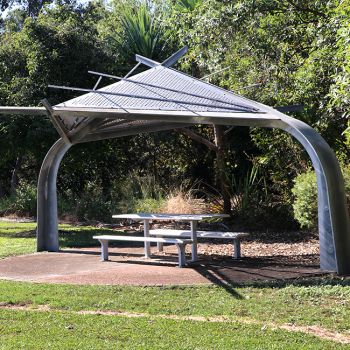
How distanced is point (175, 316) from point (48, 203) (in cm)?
703

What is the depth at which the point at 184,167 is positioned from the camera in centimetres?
2380

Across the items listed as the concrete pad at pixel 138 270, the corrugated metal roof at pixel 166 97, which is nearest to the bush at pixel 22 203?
the concrete pad at pixel 138 270

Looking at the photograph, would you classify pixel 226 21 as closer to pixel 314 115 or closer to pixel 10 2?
pixel 314 115

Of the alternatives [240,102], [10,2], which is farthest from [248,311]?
[10,2]

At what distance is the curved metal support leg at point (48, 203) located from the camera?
1448cm

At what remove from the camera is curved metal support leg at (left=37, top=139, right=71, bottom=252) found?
47.5 ft

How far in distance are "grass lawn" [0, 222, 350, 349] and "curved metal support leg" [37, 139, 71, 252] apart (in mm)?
Result: 3955

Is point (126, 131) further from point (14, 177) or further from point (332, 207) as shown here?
point (14, 177)

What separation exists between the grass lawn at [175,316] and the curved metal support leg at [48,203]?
3.96 m

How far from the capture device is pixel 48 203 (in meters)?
14.5

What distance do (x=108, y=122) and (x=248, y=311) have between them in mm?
7088

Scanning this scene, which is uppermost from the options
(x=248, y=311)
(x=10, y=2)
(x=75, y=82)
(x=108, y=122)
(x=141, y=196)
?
(x=10, y=2)

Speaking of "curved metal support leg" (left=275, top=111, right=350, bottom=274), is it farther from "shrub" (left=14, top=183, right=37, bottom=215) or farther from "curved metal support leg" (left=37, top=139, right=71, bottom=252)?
"shrub" (left=14, top=183, right=37, bottom=215)

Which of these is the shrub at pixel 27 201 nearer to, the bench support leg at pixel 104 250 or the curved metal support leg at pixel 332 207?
the bench support leg at pixel 104 250
